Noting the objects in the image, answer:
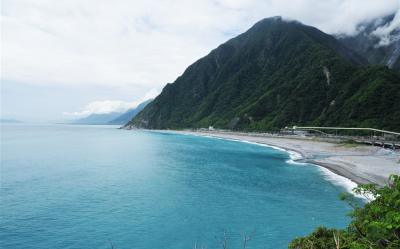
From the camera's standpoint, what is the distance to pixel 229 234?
3353cm

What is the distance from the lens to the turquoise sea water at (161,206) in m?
32.3

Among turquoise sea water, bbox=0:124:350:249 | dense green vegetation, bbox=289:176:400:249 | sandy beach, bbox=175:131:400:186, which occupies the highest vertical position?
dense green vegetation, bbox=289:176:400:249

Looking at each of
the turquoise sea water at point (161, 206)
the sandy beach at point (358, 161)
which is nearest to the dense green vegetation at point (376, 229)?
the turquoise sea water at point (161, 206)

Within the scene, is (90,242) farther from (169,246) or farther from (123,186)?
(123,186)

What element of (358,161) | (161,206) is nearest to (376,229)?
(161,206)

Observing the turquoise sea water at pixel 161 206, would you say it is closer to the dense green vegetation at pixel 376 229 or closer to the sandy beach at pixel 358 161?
the sandy beach at pixel 358 161

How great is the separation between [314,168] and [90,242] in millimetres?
53362

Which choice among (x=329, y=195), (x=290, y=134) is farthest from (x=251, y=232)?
(x=290, y=134)

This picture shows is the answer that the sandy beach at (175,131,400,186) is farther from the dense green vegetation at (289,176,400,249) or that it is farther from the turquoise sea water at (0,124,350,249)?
the dense green vegetation at (289,176,400,249)

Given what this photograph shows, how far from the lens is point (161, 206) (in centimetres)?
4388

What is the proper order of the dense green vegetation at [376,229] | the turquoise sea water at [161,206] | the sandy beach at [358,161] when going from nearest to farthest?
the dense green vegetation at [376,229] < the turquoise sea water at [161,206] < the sandy beach at [358,161]

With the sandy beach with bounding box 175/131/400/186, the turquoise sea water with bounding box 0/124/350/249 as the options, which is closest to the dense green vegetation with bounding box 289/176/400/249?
the turquoise sea water with bounding box 0/124/350/249

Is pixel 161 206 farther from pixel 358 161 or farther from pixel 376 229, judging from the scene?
pixel 358 161

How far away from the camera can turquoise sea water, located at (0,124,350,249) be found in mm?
32344
